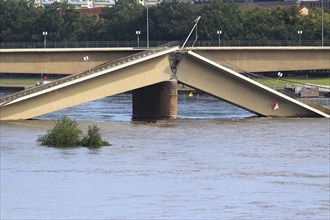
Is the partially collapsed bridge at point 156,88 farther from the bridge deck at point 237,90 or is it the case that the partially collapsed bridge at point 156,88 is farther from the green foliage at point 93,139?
the green foliage at point 93,139

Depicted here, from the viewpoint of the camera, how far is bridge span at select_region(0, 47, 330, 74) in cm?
8988

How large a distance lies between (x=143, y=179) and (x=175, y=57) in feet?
84.5

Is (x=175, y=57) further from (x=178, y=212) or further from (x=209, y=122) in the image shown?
(x=178, y=212)

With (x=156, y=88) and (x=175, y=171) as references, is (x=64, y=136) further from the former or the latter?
(x=156, y=88)

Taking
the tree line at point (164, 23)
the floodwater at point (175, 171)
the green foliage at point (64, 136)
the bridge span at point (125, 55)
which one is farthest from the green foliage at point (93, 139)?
the tree line at point (164, 23)

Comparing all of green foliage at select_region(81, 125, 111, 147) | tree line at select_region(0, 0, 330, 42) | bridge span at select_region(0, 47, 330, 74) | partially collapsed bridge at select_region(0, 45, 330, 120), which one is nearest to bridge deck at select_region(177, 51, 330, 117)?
partially collapsed bridge at select_region(0, 45, 330, 120)

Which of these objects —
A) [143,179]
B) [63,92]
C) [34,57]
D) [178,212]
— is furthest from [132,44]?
[178,212]

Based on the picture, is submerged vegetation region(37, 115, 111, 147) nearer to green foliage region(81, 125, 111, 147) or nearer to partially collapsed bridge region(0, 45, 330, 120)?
green foliage region(81, 125, 111, 147)

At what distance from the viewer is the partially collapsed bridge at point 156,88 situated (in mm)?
80812

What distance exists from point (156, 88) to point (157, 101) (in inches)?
30.1

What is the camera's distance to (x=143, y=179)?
2318 inches

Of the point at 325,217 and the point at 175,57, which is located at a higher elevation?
the point at 175,57

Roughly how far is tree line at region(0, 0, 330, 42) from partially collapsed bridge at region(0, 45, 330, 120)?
40895 millimetres

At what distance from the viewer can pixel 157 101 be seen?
8606cm
